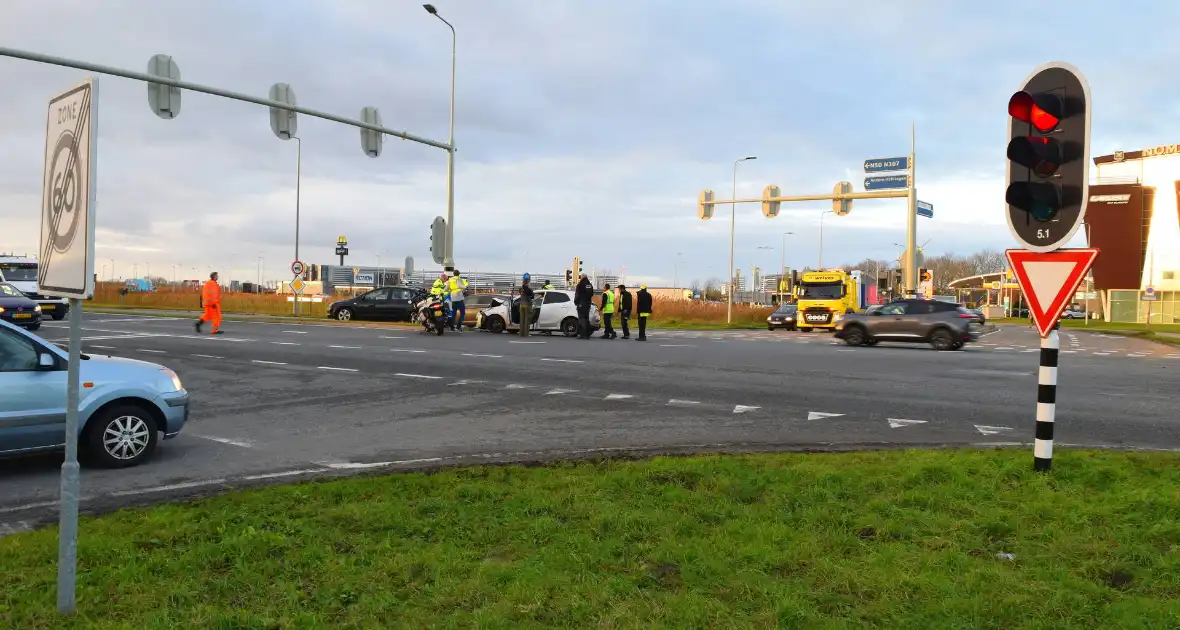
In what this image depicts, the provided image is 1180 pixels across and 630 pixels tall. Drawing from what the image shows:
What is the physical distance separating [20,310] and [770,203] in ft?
88.1

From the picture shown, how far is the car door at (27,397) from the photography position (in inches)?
273

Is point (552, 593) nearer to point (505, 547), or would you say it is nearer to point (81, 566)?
point (505, 547)

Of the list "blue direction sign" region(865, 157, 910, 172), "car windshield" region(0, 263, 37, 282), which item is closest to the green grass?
"blue direction sign" region(865, 157, 910, 172)

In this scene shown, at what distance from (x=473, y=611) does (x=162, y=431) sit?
5.24 metres

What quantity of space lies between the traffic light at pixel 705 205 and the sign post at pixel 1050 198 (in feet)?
99.9

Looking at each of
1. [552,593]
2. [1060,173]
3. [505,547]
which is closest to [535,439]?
[505,547]

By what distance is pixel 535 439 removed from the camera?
8680mm

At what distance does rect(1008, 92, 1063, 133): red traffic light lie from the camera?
6.56 m

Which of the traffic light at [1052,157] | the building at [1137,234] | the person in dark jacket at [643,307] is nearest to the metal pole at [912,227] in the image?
the person in dark jacket at [643,307]

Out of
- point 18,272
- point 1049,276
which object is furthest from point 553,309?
point 18,272

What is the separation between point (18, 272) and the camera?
38.5 meters

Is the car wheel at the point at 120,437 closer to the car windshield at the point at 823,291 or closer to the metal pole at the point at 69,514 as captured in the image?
the metal pole at the point at 69,514

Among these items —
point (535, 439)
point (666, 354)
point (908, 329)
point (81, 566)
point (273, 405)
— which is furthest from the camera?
point (908, 329)

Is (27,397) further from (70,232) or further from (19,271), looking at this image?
(19,271)
